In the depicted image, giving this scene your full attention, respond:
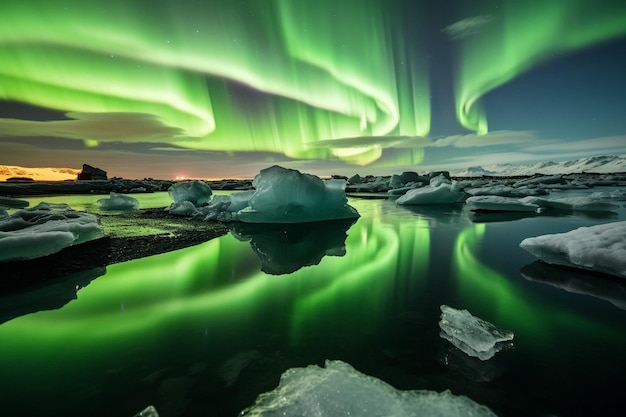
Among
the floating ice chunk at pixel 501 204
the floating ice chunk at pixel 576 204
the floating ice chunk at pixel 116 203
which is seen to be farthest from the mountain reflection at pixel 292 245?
the floating ice chunk at pixel 116 203

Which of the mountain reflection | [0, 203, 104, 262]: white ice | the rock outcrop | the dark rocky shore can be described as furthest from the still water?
the rock outcrop

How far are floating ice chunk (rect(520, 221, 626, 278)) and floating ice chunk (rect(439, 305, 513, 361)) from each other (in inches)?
91.4

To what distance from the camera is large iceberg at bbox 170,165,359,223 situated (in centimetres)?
925

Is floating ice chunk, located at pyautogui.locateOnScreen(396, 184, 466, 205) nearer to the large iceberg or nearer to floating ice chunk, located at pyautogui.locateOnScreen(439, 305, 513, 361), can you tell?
the large iceberg

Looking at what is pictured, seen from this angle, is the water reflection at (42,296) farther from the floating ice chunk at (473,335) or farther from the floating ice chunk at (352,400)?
the floating ice chunk at (473,335)

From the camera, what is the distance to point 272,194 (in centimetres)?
934

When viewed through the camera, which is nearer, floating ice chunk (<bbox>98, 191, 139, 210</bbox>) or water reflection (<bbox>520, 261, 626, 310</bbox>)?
water reflection (<bbox>520, 261, 626, 310</bbox>)

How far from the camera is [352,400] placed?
5.04ft

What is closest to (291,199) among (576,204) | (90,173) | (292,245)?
(292,245)

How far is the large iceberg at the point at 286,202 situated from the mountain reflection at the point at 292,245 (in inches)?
44.0

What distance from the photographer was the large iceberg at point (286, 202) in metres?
9.25

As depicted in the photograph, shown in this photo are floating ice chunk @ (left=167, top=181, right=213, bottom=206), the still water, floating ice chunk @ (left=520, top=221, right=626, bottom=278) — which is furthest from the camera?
floating ice chunk @ (left=167, top=181, right=213, bottom=206)

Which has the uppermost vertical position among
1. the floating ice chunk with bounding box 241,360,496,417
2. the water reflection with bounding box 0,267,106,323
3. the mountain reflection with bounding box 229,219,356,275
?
the water reflection with bounding box 0,267,106,323

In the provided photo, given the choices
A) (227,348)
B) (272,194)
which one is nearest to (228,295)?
(227,348)
